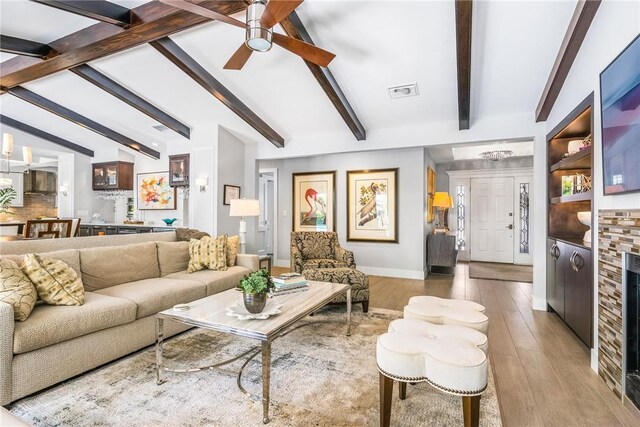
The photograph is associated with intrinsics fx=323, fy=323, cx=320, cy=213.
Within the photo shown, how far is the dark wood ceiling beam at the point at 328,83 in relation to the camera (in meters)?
2.99

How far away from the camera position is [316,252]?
14.6 feet

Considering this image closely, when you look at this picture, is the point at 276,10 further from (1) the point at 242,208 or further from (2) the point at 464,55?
(1) the point at 242,208

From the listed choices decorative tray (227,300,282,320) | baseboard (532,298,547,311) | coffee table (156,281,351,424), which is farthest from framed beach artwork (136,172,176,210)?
baseboard (532,298,547,311)

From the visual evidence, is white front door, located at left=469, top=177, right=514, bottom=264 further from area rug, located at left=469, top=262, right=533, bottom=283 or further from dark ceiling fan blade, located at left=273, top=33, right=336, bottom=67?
dark ceiling fan blade, located at left=273, top=33, right=336, bottom=67

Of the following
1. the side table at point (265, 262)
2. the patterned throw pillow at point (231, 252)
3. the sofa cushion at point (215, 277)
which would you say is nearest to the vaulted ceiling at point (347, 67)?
the patterned throw pillow at point (231, 252)

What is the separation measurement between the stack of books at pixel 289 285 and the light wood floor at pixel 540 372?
152cm

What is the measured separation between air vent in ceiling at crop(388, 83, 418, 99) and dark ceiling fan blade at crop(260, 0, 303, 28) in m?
2.06

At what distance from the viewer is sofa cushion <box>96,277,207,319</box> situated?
104 inches

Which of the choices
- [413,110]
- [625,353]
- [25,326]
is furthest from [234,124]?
[625,353]

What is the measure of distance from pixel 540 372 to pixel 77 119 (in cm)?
760

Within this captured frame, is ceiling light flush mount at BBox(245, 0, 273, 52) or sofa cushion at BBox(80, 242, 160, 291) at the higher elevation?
ceiling light flush mount at BBox(245, 0, 273, 52)

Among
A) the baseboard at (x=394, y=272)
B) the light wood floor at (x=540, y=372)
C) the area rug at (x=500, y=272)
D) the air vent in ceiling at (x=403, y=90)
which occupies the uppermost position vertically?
the air vent in ceiling at (x=403, y=90)

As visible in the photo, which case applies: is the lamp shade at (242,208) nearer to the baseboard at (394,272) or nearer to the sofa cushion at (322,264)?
the sofa cushion at (322,264)

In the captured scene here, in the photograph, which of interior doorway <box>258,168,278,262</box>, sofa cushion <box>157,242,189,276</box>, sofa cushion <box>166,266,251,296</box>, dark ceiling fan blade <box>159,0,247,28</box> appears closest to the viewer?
dark ceiling fan blade <box>159,0,247,28</box>
